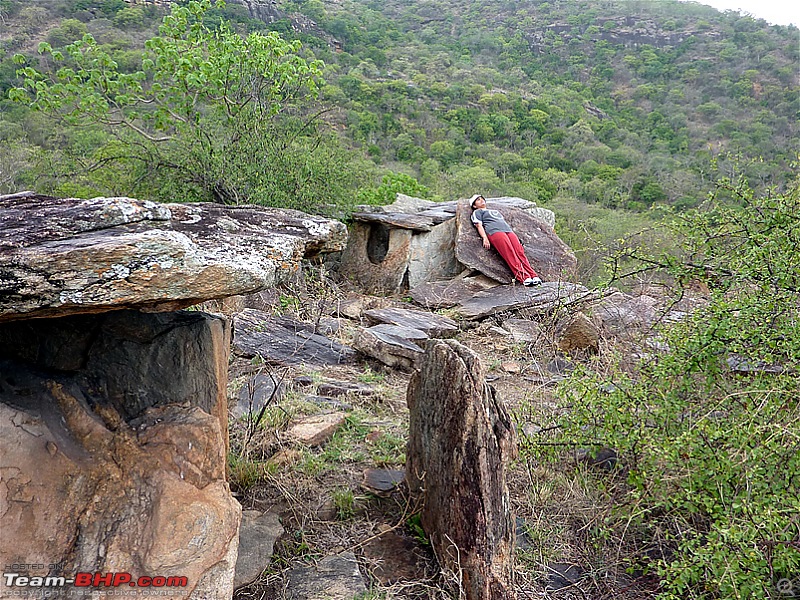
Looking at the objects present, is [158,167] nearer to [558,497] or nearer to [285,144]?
[285,144]

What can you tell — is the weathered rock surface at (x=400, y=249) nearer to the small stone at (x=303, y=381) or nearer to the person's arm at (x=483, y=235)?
the person's arm at (x=483, y=235)

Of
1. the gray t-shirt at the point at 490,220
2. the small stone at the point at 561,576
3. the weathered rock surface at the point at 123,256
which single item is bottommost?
the small stone at the point at 561,576

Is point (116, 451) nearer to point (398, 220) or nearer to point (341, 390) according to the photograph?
point (341, 390)

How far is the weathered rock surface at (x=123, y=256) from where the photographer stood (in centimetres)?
173

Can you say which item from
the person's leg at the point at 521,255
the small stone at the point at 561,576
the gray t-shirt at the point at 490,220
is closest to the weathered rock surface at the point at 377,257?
the gray t-shirt at the point at 490,220

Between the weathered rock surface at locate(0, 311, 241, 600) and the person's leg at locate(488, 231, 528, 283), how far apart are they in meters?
5.67

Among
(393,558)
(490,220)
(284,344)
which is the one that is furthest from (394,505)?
(490,220)

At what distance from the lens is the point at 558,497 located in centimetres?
330

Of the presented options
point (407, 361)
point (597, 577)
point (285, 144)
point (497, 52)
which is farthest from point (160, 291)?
point (497, 52)

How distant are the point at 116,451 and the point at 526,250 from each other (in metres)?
6.94

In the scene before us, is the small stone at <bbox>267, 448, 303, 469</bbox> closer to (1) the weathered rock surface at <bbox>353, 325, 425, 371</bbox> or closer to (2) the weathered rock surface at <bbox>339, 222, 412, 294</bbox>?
(1) the weathered rock surface at <bbox>353, 325, 425, 371</bbox>

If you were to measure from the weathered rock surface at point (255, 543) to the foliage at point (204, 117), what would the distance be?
5.90 meters

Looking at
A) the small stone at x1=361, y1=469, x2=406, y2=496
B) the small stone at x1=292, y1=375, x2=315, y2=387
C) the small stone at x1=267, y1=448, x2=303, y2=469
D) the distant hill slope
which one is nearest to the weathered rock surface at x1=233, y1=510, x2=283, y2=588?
the small stone at x1=267, y1=448, x2=303, y2=469

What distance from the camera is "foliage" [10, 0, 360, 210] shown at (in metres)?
8.31
